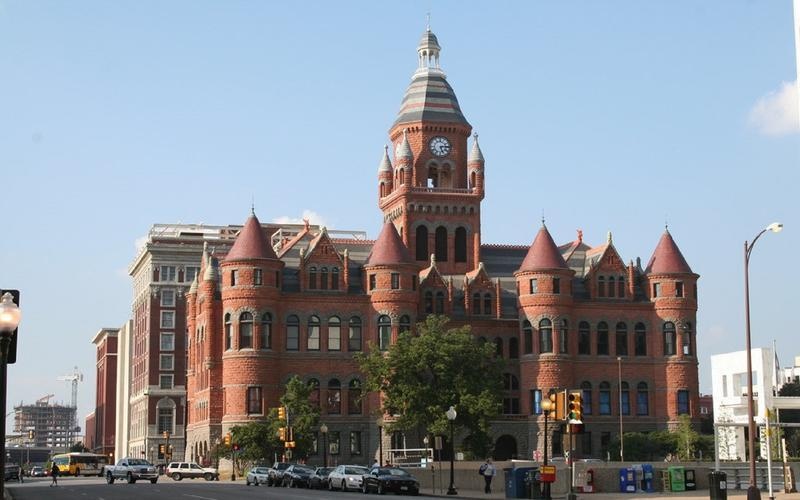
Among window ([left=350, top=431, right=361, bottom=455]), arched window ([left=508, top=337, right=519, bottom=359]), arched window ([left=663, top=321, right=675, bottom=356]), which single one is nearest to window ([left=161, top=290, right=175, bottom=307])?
window ([left=350, top=431, right=361, bottom=455])

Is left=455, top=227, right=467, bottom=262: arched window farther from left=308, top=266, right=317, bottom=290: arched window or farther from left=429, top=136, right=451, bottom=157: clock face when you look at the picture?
left=308, top=266, right=317, bottom=290: arched window

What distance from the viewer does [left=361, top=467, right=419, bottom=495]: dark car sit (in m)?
60.6

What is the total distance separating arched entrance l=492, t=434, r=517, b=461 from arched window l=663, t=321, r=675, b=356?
554 inches

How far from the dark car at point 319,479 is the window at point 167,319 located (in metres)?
89.3

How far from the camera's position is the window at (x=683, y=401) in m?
105

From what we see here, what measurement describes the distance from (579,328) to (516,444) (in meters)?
10.5

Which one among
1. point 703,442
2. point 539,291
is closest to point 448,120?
point 539,291

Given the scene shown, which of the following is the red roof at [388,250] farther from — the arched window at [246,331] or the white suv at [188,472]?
the white suv at [188,472]

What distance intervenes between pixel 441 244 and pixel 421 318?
32.8 feet

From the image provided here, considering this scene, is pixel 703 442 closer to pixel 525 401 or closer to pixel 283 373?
pixel 525 401

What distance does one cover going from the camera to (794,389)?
17075 cm

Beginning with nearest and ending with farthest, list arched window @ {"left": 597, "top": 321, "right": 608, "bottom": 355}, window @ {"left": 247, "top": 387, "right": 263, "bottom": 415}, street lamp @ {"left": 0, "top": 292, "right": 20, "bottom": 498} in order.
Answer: street lamp @ {"left": 0, "top": 292, "right": 20, "bottom": 498}, window @ {"left": 247, "top": 387, "right": 263, "bottom": 415}, arched window @ {"left": 597, "top": 321, "right": 608, "bottom": 355}

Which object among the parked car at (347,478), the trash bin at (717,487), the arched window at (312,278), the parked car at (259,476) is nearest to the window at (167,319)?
the arched window at (312,278)

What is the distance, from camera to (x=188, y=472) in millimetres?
94312
